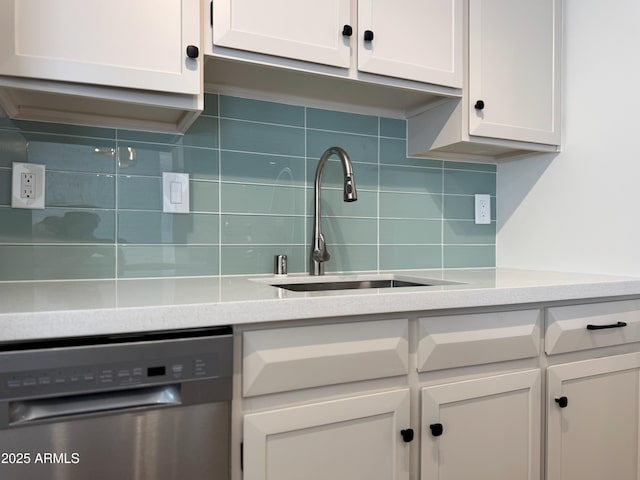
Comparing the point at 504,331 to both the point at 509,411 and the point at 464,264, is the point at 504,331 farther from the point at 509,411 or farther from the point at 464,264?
the point at 464,264

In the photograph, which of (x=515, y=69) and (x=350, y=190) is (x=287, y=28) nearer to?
(x=350, y=190)

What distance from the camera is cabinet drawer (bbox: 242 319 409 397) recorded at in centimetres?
89

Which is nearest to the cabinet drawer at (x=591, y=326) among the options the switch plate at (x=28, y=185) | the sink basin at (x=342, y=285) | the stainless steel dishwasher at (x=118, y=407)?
the sink basin at (x=342, y=285)

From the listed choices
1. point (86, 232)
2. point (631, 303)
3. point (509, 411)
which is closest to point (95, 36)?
point (86, 232)

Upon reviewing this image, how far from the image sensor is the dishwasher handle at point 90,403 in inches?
29.3

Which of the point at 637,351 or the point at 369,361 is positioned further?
the point at 637,351

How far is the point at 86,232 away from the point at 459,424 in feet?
3.63

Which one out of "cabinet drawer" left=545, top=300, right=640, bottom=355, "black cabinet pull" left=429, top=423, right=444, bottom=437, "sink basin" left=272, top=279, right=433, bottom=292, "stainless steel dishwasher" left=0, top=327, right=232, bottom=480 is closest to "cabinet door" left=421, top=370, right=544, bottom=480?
"black cabinet pull" left=429, top=423, right=444, bottom=437

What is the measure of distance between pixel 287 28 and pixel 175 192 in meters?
0.56

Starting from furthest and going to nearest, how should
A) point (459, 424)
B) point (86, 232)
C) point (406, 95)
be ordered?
1. point (406, 95)
2. point (86, 232)
3. point (459, 424)

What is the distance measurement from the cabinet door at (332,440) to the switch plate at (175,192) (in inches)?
28.0

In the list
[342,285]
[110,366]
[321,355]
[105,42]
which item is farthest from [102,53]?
[342,285]

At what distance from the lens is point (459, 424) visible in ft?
3.60

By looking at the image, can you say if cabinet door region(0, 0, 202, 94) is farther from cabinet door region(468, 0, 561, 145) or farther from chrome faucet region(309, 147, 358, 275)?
cabinet door region(468, 0, 561, 145)
